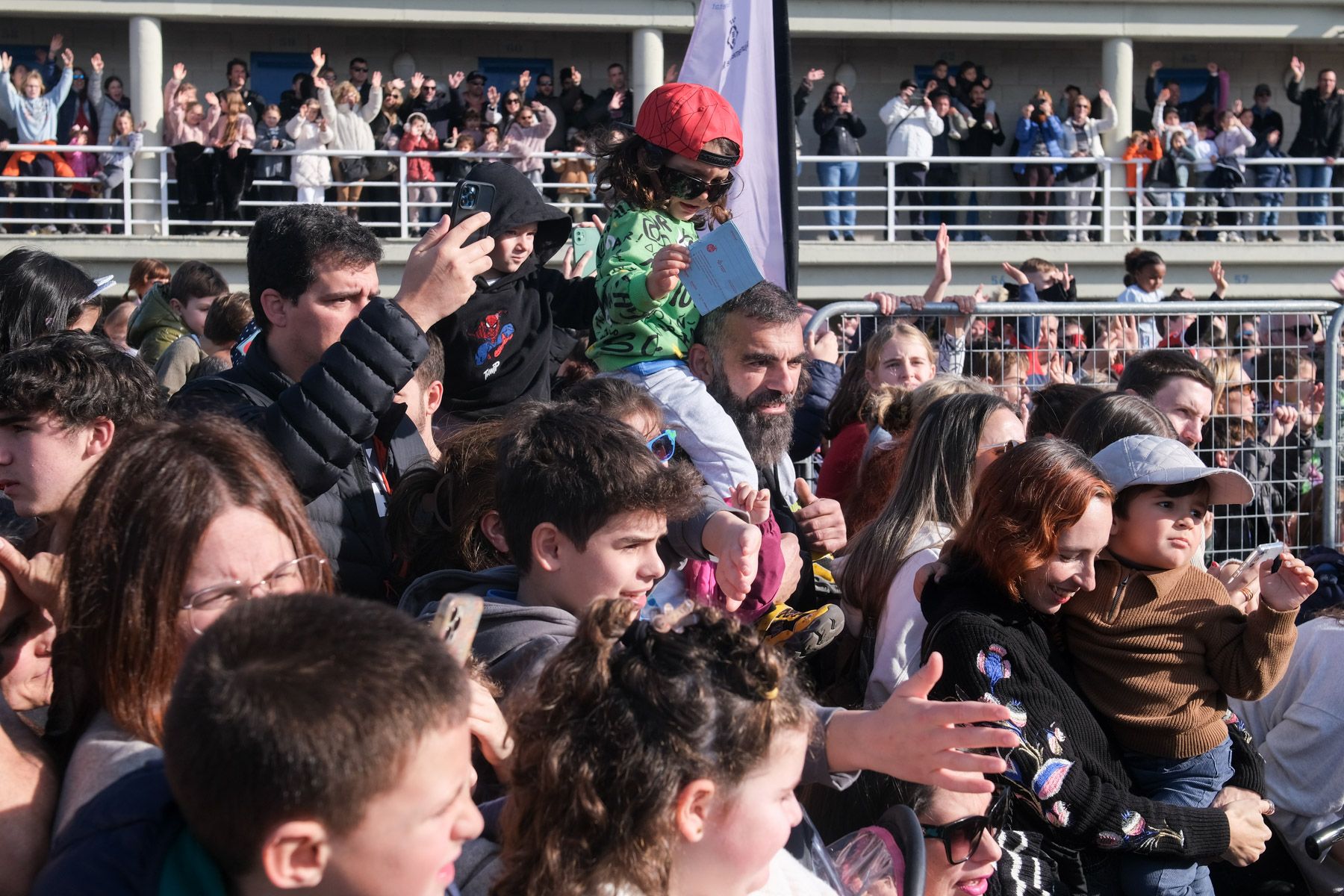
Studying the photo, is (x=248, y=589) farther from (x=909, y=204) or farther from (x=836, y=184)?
(x=909, y=204)

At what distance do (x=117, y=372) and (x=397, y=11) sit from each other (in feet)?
61.6

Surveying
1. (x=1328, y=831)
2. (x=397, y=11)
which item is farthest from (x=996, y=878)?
(x=397, y=11)

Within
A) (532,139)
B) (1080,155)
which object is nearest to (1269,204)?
(1080,155)

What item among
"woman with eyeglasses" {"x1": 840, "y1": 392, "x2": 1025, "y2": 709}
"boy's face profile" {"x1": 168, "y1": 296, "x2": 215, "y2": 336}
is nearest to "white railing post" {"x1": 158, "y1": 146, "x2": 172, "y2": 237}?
"boy's face profile" {"x1": 168, "y1": 296, "x2": 215, "y2": 336}

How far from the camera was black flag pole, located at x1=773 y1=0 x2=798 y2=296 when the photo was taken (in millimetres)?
5402

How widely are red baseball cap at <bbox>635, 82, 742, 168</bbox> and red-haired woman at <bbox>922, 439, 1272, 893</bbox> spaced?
1334 millimetres

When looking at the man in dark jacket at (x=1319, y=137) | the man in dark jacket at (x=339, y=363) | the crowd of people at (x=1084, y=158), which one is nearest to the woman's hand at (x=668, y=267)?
the man in dark jacket at (x=339, y=363)

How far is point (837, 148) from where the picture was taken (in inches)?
724

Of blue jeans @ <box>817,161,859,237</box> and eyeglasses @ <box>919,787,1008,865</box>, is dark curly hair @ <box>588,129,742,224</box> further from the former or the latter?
blue jeans @ <box>817,161,859,237</box>

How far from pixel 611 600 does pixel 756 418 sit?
6.92ft

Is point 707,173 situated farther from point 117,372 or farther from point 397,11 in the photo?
point 397,11

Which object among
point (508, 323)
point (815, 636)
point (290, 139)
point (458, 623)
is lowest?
point (815, 636)

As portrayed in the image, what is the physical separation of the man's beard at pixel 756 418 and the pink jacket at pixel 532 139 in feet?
41.7

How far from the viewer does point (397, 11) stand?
20172 millimetres
